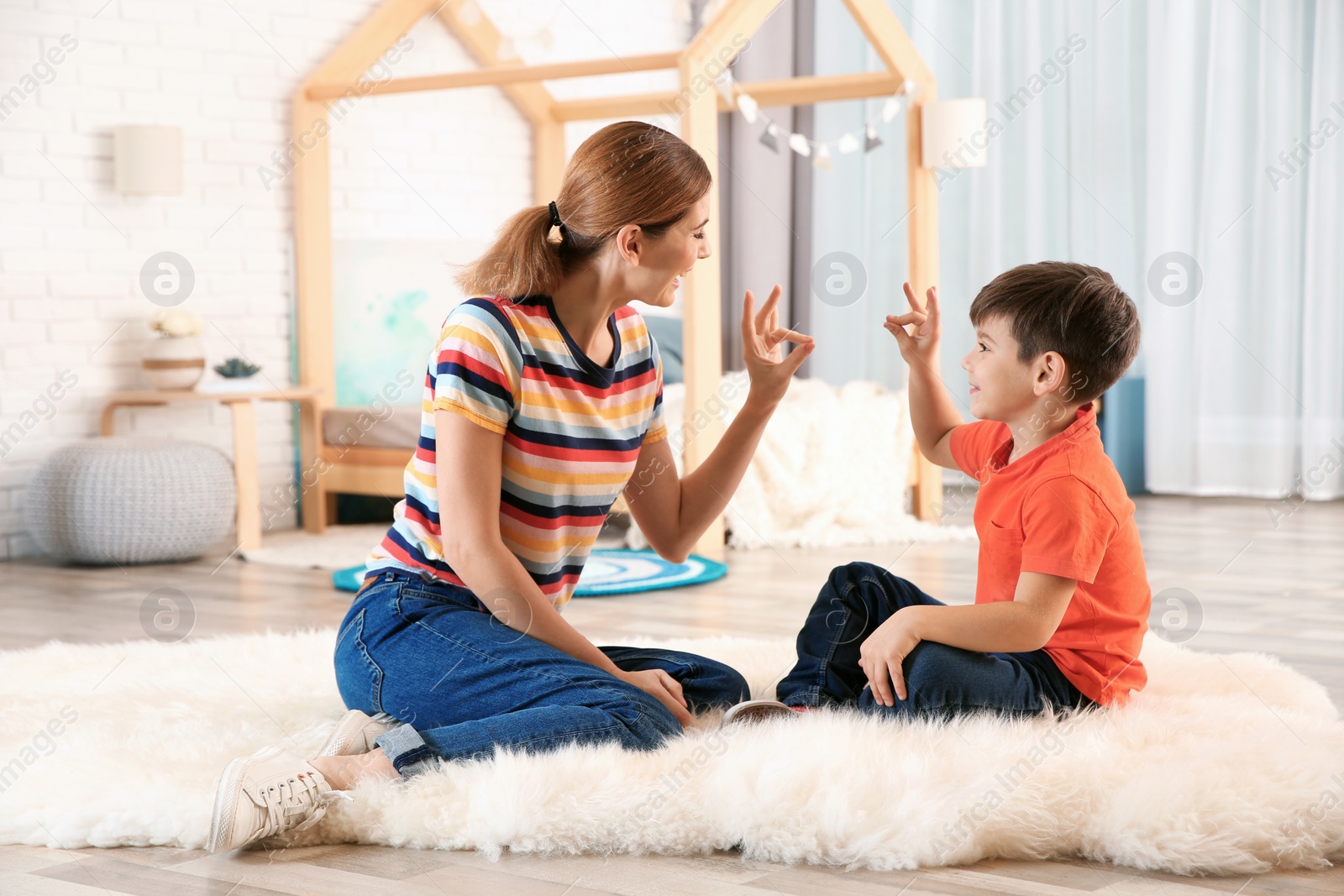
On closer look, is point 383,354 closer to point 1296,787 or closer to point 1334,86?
point 1334,86

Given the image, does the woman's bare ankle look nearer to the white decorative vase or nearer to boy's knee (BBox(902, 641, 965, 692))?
boy's knee (BBox(902, 641, 965, 692))

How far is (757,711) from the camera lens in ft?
5.34

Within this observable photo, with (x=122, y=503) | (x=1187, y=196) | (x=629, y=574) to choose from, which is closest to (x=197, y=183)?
(x=122, y=503)

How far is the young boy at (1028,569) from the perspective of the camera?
1502 mm

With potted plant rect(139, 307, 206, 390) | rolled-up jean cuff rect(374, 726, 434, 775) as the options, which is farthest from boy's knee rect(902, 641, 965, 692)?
potted plant rect(139, 307, 206, 390)

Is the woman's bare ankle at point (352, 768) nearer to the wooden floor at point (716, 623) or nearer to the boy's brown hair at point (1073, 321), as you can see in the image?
the wooden floor at point (716, 623)

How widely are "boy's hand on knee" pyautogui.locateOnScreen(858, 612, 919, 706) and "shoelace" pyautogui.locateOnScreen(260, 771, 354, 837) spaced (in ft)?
1.92

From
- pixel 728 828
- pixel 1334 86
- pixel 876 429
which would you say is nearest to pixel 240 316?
pixel 876 429

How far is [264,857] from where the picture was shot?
1333mm

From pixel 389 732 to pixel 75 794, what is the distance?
325 millimetres

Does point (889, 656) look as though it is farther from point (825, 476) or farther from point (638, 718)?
point (825, 476)

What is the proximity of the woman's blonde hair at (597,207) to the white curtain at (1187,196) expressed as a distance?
3586 mm

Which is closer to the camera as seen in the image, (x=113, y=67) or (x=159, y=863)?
(x=159, y=863)

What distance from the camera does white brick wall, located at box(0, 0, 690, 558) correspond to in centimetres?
358
